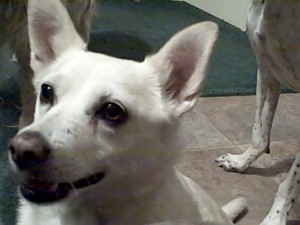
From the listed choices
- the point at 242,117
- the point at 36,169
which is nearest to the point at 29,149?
the point at 36,169

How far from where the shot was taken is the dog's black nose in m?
1.02

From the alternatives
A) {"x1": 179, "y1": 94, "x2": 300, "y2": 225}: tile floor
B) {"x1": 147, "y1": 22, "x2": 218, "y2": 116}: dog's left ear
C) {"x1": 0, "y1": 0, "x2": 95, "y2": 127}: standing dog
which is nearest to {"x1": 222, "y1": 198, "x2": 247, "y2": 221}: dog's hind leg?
{"x1": 179, "y1": 94, "x2": 300, "y2": 225}: tile floor

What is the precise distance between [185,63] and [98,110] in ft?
0.81

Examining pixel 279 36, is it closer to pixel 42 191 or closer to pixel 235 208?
pixel 235 208

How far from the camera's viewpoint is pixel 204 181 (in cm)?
213

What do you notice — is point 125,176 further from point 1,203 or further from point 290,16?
point 290,16

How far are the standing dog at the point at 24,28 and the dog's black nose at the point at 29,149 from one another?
2.72 ft

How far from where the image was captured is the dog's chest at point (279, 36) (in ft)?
5.90

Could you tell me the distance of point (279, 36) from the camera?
1.83m

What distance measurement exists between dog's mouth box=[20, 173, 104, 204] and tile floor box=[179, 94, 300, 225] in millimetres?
649

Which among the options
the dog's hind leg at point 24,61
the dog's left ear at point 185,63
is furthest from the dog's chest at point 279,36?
the dog's hind leg at point 24,61

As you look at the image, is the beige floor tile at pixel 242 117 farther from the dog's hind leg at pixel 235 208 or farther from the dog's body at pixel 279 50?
the dog's hind leg at pixel 235 208

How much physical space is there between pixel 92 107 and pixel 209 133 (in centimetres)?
139

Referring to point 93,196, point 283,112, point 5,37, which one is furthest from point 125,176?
point 283,112
